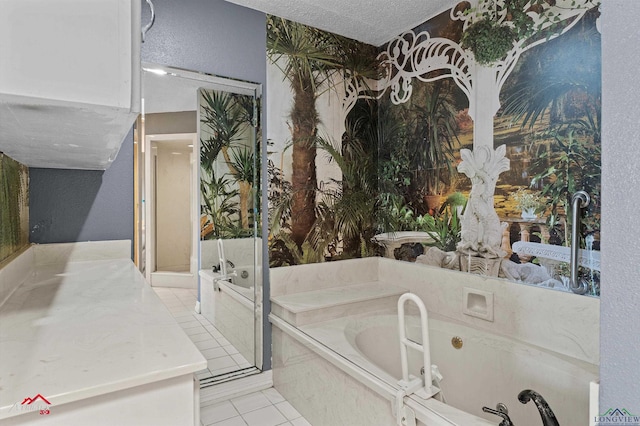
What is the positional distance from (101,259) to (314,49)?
1.96m

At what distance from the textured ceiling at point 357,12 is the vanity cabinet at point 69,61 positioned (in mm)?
1846

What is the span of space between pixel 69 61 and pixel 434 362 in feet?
7.22

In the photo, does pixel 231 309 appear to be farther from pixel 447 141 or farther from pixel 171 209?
pixel 447 141

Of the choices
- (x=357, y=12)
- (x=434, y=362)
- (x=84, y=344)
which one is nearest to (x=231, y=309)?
(x=434, y=362)

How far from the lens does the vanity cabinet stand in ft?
1.85

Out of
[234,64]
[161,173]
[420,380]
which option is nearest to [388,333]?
[420,380]

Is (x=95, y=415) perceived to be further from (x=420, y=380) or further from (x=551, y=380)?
(x=551, y=380)

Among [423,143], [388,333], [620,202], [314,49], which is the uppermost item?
[314,49]

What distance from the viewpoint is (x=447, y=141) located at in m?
2.29

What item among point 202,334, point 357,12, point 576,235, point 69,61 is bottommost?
point 202,334

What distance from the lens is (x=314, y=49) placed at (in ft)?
8.37

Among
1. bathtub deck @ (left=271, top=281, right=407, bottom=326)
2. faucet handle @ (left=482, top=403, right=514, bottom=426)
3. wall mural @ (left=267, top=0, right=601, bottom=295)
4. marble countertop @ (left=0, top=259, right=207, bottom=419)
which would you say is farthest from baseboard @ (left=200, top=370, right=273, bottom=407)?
faucet handle @ (left=482, top=403, right=514, bottom=426)

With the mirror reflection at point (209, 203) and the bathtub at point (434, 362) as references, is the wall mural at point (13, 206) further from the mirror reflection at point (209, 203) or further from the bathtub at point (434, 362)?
the bathtub at point (434, 362)

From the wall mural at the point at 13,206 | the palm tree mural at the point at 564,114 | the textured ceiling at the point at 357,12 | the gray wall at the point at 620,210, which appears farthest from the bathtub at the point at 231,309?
the gray wall at the point at 620,210
